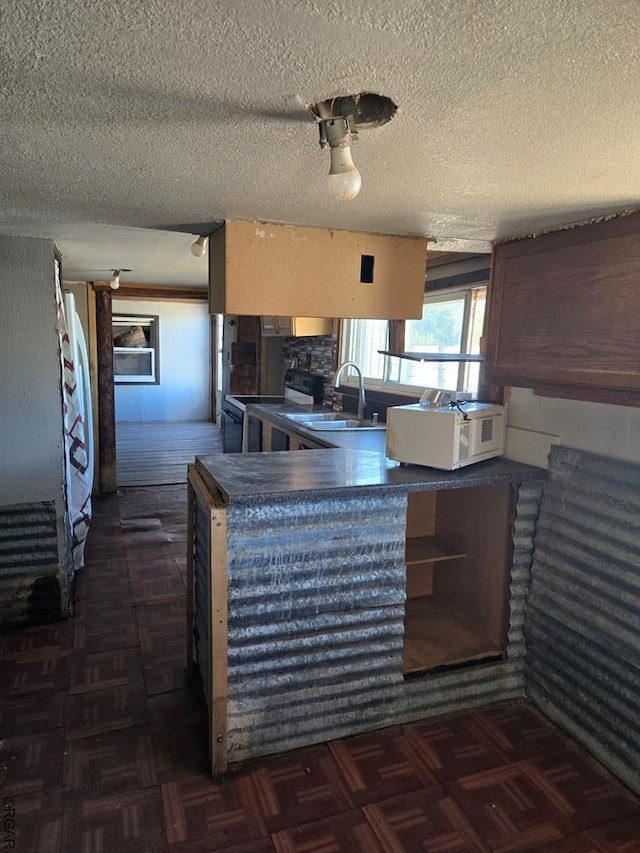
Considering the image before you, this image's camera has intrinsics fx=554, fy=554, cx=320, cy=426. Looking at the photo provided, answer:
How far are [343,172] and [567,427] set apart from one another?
1.44m

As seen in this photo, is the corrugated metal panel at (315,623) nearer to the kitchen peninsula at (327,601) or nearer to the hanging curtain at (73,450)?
the kitchen peninsula at (327,601)

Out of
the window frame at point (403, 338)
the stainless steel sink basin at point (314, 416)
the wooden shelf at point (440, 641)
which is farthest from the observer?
the stainless steel sink basin at point (314, 416)

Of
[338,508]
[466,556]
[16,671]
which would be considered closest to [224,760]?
[338,508]

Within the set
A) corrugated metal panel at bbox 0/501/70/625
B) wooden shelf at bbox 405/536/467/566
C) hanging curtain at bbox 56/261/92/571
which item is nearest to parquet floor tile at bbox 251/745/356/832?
wooden shelf at bbox 405/536/467/566

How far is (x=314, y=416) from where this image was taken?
4.12 m

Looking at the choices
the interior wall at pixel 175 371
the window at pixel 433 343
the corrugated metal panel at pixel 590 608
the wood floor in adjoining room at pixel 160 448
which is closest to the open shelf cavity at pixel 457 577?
the corrugated metal panel at pixel 590 608

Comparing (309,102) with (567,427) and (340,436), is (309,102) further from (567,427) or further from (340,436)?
(340,436)

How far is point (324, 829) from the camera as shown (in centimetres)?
167

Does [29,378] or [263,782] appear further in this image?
[29,378]

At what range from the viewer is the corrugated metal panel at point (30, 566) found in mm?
2748

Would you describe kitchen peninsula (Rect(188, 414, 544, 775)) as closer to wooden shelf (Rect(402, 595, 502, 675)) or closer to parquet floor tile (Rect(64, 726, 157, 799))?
wooden shelf (Rect(402, 595, 502, 675))

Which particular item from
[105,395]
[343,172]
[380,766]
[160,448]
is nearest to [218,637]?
[380,766]

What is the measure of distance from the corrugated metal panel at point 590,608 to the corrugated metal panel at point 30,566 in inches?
90.6

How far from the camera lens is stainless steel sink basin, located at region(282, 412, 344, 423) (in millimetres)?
4020
